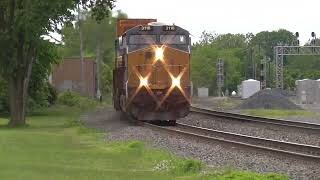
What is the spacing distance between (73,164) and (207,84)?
118 m

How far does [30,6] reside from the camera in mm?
30938

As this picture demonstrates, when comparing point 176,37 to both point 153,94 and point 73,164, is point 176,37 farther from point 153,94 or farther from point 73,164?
point 73,164

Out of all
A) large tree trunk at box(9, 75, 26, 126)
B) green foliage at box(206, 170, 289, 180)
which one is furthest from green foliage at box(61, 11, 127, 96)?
green foliage at box(206, 170, 289, 180)

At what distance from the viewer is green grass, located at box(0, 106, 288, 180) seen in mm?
13086

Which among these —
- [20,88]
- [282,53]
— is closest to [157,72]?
[20,88]

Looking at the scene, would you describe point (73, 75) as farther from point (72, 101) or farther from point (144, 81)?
point (144, 81)

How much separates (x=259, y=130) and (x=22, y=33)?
12.6 meters

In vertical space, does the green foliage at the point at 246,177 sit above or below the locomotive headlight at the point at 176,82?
below

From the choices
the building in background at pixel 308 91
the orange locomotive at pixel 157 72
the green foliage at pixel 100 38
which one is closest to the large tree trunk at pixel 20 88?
the orange locomotive at pixel 157 72

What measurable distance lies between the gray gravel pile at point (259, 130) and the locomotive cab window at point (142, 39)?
4.92m

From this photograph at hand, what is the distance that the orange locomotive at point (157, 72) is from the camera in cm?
3019

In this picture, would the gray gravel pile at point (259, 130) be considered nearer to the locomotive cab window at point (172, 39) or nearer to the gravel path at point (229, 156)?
the gravel path at point (229, 156)

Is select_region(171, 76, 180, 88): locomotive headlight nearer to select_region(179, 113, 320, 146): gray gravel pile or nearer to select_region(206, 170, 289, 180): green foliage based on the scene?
select_region(179, 113, 320, 146): gray gravel pile

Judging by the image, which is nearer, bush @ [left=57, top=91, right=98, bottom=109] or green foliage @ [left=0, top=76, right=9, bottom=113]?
green foliage @ [left=0, top=76, right=9, bottom=113]
